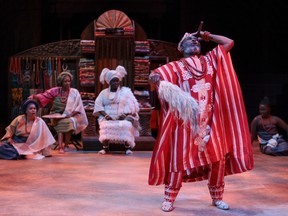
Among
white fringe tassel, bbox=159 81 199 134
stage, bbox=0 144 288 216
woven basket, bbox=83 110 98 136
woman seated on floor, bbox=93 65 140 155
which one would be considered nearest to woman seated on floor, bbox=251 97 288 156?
stage, bbox=0 144 288 216

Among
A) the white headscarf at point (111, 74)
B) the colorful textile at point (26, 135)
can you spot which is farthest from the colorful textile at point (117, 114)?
the colorful textile at point (26, 135)

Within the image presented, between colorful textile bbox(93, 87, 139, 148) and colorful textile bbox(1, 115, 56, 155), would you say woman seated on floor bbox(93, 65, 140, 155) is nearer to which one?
colorful textile bbox(93, 87, 139, 148)

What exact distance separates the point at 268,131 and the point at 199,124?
4122mm

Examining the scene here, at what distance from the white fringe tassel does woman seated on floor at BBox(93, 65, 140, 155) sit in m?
3.71

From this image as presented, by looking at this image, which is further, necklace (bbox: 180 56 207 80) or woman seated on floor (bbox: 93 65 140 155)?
woman seated on floor (bbox: 93 65 140 155)

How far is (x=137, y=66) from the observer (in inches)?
364

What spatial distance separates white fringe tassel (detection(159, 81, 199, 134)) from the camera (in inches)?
153

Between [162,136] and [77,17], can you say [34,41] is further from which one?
[162,136]

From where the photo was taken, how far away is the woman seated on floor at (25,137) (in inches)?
282

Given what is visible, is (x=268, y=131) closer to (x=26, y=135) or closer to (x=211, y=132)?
(x=26, y=135)

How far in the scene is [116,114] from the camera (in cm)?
781

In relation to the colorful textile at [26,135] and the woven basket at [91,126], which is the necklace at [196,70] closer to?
the colorful textile at [26,135]

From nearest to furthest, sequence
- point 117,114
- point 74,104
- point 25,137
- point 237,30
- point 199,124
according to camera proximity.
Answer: point 199,124, point 25,137, point 117,114, point 74,104, point 237,30

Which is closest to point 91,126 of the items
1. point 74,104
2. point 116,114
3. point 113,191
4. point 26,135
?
point 74,104
